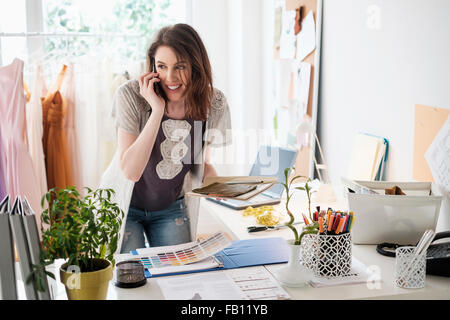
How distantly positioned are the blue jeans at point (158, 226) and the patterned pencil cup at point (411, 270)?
3.15 ft

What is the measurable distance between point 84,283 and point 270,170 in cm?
139

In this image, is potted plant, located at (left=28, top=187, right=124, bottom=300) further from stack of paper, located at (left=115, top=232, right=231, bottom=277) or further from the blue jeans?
the blue jeans

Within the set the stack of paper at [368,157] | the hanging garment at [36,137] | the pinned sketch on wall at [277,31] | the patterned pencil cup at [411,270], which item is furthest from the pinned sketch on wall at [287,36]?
the patterned pencil cup at [411,270]

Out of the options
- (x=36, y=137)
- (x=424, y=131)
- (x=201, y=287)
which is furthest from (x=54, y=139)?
(x=424, y=131)

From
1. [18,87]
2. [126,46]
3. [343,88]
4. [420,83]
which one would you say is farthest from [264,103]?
[420,83]

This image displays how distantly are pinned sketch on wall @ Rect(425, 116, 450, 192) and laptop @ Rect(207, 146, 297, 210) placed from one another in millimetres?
740

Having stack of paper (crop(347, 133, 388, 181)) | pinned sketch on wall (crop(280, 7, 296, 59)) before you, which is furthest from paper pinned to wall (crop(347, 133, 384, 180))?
pinned sketch on wall (crop(280, 7, 296, 59))

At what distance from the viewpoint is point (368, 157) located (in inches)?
79.2

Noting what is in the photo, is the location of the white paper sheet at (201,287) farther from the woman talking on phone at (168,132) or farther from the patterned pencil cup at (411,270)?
the woman talking on phone at (168,132)

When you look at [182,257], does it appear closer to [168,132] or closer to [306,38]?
[168,132]

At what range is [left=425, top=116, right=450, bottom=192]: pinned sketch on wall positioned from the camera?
159cm

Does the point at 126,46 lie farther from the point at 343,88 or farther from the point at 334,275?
the point at 334,275

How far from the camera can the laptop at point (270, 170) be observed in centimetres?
221
